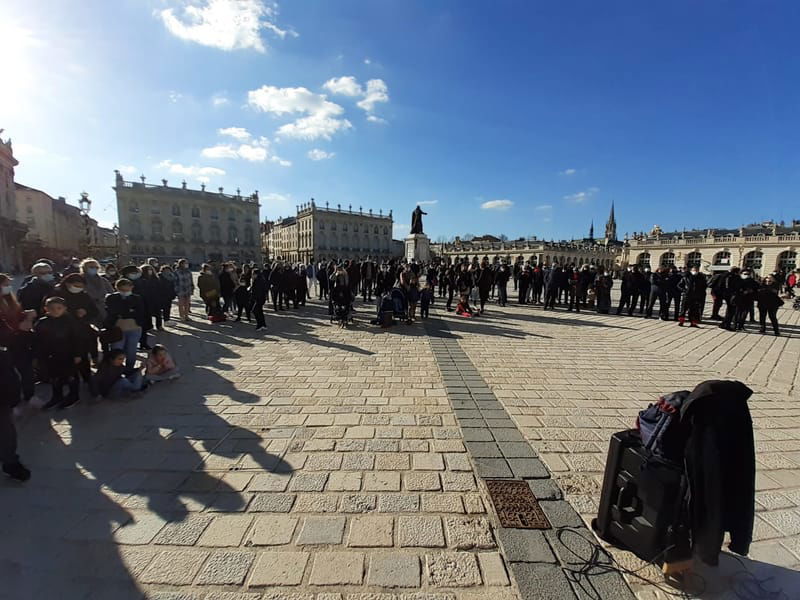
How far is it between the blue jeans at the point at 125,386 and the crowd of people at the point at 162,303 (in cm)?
1

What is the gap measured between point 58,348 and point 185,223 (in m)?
65.9

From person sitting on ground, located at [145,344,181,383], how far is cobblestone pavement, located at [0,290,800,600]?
334 mm

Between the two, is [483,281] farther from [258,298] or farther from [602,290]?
[258,298]

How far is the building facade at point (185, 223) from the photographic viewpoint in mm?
55250

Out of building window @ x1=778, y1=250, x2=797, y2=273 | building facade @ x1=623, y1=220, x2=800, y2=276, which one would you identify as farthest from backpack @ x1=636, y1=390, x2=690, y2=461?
building window @ x1=778, y1=250, x2=797, y2=273

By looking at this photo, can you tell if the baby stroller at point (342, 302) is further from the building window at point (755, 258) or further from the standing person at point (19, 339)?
the building window at point (755, 258)

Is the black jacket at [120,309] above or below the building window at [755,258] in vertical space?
below

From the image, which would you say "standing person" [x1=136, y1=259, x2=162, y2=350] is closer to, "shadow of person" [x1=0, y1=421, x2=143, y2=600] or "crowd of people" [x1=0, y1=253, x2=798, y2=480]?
"crowd of people" [x1=0, y1=253, x2=798, y2=480]

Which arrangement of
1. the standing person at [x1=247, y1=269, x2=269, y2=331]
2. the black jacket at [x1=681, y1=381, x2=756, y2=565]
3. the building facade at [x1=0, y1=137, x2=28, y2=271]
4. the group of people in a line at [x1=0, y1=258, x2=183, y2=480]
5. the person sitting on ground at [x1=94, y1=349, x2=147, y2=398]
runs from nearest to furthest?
the black jacket at [x1=681, y1=381, x2=756, y2=565] < the group of people in a line at [x1=0, y1=258, x2=183, y2=480] < the person sitting on ground at [x1=94, y1=349, x2=147, y2=398] < the standing person at [x1=247, y1=269, x2=269, y2=331] < the building facade at [x1=0, y1=137, x2=28, y2=271]

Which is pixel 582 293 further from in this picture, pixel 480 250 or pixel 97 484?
pixel 480 250

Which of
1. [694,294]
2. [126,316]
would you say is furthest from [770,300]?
[126,316]

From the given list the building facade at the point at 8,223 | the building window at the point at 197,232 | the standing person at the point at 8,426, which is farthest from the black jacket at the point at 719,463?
the building window at the point at 197,232

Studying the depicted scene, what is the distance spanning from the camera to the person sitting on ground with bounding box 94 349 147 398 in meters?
4.38

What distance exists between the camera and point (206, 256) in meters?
61.3
